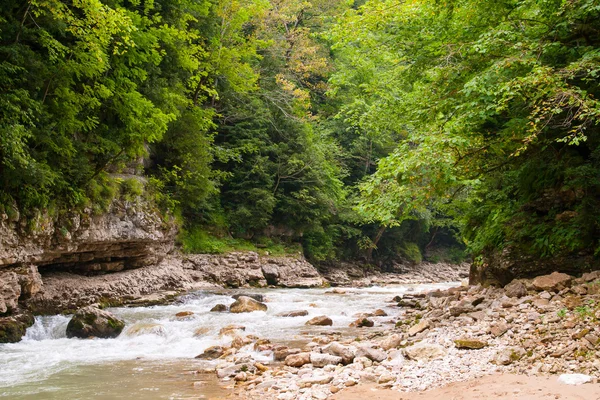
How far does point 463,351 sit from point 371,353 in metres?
1.33

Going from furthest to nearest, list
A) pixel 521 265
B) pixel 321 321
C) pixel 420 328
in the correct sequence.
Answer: pixel 321 321
pixel 521 265
pixel 420 328

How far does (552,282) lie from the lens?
748 cm

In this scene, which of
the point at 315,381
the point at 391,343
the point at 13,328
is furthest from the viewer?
the point at 13,328

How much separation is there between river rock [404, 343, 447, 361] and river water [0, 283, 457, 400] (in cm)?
258

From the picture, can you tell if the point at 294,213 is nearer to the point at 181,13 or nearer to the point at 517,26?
the point at 181,13

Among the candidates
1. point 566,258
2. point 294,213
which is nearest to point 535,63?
point 566,258

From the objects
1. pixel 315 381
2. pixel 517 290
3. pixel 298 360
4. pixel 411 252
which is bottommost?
pixel 411 252

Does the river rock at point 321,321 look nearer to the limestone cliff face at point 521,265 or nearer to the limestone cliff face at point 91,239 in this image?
the limestone cliff face at point 521,265

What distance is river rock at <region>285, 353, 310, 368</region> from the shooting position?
23.0ft

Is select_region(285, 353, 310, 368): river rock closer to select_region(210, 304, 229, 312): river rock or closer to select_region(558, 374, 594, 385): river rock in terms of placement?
select_region(558, 374, 594, 385): river rock

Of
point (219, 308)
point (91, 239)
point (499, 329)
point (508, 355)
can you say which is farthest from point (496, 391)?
point (91, 239)

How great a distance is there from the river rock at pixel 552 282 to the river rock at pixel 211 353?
5.55m

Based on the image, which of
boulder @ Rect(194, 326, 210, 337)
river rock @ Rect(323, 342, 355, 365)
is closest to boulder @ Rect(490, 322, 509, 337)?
river rock @ Rect(323, 342, 355, 365)

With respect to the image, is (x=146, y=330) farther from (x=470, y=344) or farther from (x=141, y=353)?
(x=470, y=344)
